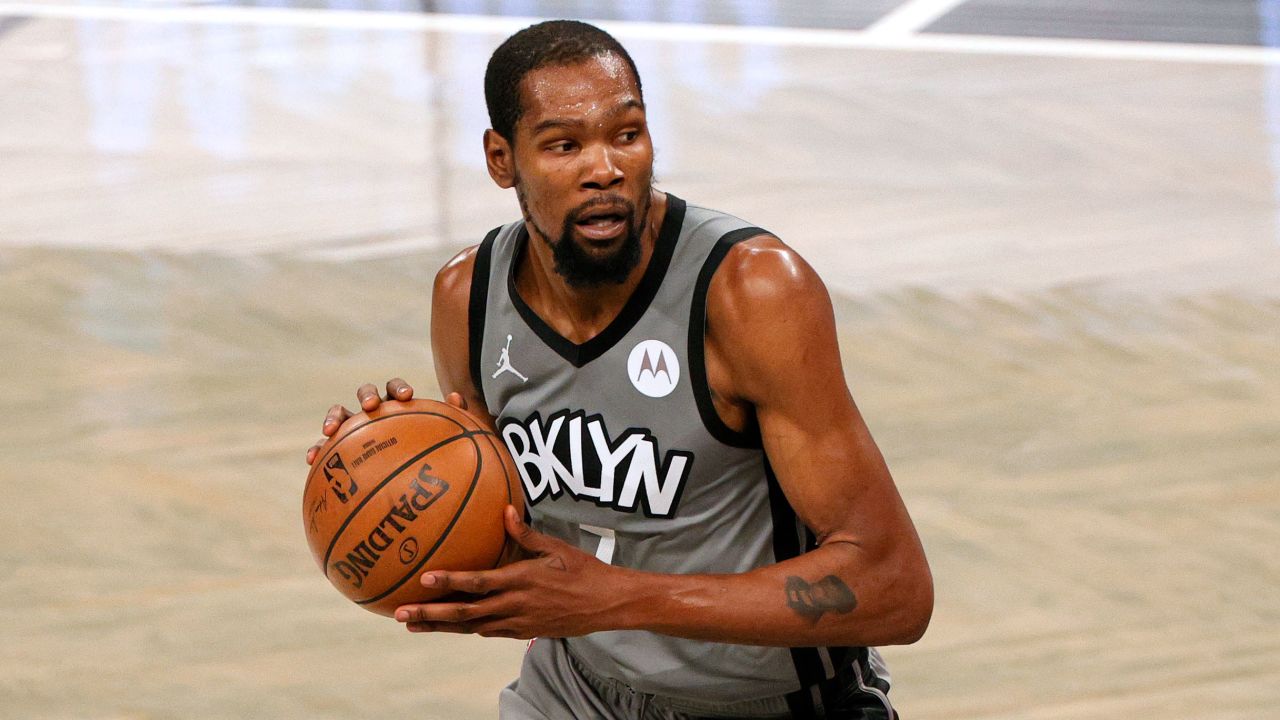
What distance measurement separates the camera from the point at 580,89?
250 cm

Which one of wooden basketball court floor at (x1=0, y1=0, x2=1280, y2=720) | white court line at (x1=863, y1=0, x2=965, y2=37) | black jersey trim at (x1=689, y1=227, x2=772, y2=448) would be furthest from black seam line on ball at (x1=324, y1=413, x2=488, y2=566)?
white court line at (x1=863, y1=0, x2=965, y2=37)

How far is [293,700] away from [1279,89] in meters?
7.24

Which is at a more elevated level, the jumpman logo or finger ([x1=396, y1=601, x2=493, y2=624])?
the jumpman logo

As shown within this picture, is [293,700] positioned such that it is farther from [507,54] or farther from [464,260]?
[507,54]

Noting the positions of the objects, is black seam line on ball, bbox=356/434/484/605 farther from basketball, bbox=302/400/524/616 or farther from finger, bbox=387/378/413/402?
finger, bbox=387/378/413/402

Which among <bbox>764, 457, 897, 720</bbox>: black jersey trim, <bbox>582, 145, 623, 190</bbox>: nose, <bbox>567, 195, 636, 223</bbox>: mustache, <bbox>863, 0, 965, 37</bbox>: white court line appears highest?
<bbox>582, 145, 623, 190</bbox>: nose

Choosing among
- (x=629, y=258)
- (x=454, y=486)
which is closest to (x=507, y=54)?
(x=629, y=258)

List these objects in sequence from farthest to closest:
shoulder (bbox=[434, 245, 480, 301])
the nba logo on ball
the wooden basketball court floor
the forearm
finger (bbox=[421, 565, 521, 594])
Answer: the wooden basketball court floor < shoulder (bbox=[434, 245, 480, 301]) < the nba logo on ball < the forearm < finger (bbox=[421, 565, 521, 594])

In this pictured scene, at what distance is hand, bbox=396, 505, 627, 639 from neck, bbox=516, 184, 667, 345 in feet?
1.49

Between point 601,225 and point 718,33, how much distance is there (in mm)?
8478

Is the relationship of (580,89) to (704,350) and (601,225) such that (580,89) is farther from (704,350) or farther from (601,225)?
(704,350)

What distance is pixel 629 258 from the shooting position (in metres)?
2.57

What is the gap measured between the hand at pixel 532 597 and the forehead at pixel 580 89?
624 mm

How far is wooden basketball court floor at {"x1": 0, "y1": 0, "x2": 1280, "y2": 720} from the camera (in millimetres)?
4367
